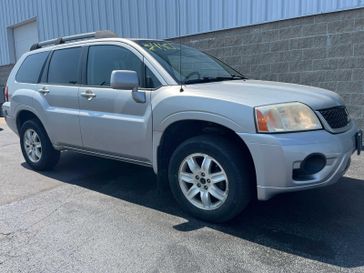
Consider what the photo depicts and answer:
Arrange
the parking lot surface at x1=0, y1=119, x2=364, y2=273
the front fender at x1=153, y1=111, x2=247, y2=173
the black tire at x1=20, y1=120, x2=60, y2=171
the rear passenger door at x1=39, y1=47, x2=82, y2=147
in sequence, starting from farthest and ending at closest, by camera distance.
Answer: the black tire at x1=20, y1=120, x2=60, y2=171 < the rear passenger door at x1=39, y1=47, x2=82, y2=147 < the front fender at x1=153, y1=111, x2=247, y2=173 < the parking lot surface at x1=0, y1=119, x2=364, y2=273

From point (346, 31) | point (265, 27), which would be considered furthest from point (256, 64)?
point (346, 31)

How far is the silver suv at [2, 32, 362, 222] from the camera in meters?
3.04

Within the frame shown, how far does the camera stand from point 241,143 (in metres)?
3.36

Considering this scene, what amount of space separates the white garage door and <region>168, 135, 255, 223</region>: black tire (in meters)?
12.3

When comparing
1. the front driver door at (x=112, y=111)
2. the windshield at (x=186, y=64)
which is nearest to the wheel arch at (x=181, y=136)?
the front driver door at (x=112, y=111)

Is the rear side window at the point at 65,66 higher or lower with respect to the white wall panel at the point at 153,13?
lower

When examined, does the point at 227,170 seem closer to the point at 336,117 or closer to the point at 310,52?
the point at 336,117

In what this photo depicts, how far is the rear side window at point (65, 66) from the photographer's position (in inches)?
184

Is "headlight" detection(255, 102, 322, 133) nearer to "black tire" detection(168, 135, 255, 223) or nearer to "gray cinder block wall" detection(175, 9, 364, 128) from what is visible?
"black tire" detection(168, 135, 255, 223)

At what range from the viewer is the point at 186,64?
4.11m

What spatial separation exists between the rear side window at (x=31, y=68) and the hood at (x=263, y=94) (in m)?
2.72

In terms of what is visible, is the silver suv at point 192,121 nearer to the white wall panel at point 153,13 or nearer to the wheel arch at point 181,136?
the wheel arch at point 181,136

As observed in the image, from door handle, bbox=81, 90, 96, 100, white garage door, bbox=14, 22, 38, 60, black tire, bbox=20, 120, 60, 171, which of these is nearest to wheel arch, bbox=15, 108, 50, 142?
black tire, bbox=20, 120, 60, 171

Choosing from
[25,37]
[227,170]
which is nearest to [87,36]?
[227,170]
